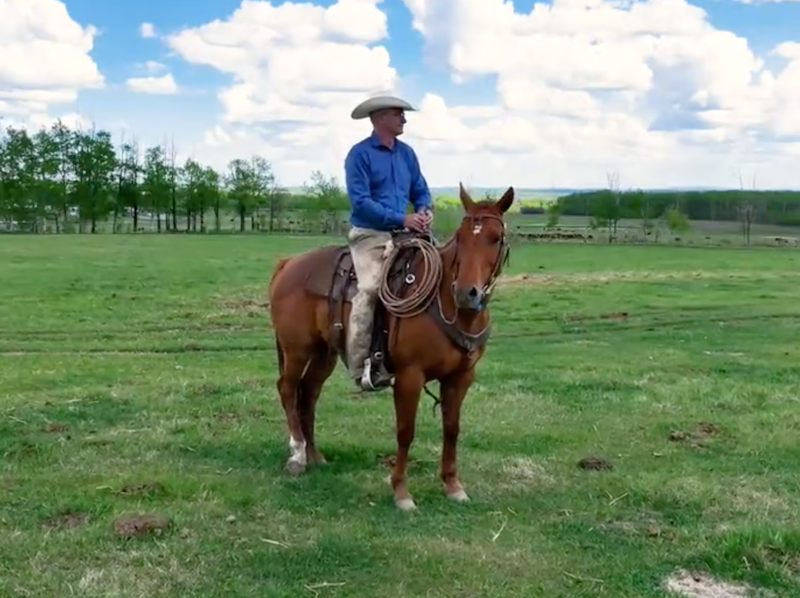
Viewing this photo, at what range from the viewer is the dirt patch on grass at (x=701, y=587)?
5008 millimetres

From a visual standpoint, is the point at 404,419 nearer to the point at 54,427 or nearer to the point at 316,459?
the point at 316,459

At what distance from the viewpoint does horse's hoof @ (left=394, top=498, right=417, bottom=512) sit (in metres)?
6.43

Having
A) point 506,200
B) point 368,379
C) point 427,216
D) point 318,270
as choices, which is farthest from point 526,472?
point 506,200

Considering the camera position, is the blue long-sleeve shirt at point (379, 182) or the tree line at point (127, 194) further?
the tree line at point (127, 194)

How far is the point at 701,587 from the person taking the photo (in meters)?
5.12

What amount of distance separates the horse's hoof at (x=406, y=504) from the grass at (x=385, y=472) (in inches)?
5.0

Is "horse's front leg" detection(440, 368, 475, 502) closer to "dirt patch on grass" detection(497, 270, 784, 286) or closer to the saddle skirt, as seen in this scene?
the saddle skirt

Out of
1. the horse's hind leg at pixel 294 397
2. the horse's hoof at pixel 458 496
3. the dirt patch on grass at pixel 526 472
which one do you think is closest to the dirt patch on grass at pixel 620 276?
the dirt patch on grass at pixel 526 472

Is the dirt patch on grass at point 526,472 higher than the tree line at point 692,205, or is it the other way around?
the tree line at point 692,205

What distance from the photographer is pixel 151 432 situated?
8391 mm

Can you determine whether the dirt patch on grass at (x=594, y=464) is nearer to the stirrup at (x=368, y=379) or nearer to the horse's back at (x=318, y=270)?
the stirrup at (x=368, y=379)

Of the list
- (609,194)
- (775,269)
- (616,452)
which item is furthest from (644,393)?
(609,194)

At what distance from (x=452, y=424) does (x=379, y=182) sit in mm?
1861

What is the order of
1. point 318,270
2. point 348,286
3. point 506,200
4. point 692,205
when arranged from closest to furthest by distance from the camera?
point 506,200, point 348,286, point 318,270, point 692,205
